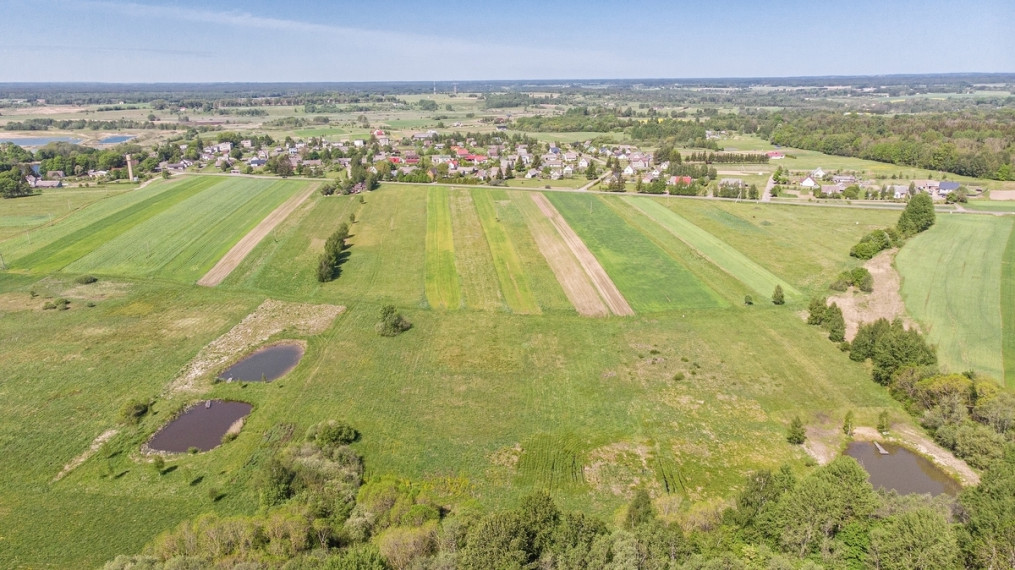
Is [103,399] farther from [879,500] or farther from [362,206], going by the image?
[362,206]

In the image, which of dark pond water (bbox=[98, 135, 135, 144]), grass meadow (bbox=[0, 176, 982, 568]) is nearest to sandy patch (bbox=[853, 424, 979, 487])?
grass meadow (bbox=[0, 176, 982, 568])

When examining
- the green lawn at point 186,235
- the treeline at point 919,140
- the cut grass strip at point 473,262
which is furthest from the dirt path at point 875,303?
the treeline at point 919,140

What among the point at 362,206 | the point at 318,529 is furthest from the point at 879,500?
the point at 362,206

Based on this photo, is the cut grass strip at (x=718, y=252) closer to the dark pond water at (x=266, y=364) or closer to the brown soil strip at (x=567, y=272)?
the brown soil strip at (x=567, y=272)

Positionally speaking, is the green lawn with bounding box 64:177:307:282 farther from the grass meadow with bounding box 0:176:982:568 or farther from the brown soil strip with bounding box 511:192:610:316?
the brown soil strip with bounding box 511:192:610:316

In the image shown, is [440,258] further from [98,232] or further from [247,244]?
[98,232]

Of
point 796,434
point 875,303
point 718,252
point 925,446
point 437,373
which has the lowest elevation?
point 925,446

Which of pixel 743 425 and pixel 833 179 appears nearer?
pixel 743 425

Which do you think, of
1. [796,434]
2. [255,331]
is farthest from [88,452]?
[796,434]
